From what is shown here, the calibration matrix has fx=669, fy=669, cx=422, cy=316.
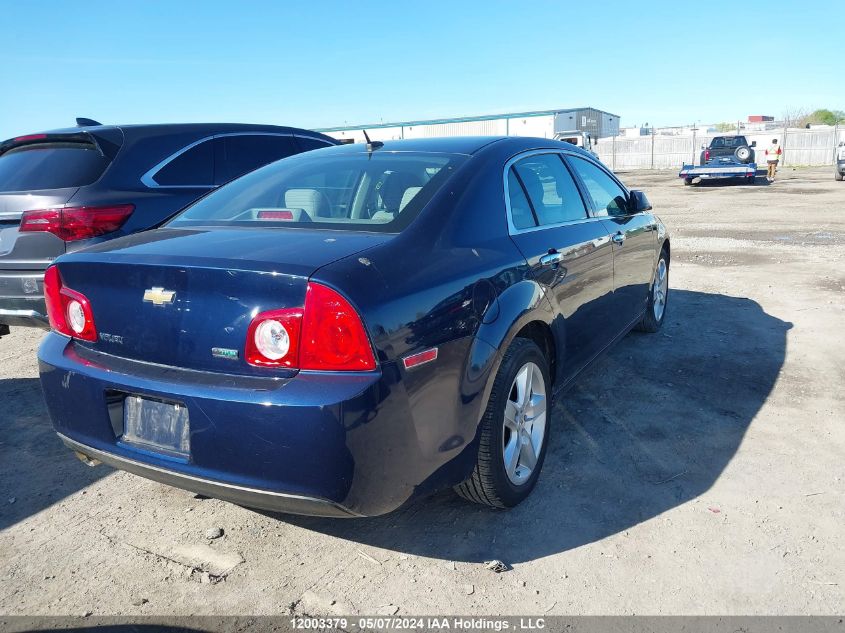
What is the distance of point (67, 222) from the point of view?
13.8 ft

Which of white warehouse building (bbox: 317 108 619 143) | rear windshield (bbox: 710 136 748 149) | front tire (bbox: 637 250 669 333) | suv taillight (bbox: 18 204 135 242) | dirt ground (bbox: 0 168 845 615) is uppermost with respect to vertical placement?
white warehouse building (bbox: 317 108 619 143)

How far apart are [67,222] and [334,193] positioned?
6.86ft

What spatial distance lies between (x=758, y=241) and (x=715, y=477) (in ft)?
28.2

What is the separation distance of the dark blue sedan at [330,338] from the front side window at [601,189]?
3.20 ft

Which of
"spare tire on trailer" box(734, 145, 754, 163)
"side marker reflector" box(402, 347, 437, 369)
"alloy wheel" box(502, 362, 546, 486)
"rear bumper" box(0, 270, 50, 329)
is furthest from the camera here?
"spare tire on trailer" box(734, 145, 754, 163)

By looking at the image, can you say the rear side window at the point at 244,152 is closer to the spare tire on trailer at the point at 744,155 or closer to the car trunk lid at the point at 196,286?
the car trunk lid at the point at 196,286

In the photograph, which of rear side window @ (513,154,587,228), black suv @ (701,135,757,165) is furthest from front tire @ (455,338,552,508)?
black suv @ (701,135,757,165)

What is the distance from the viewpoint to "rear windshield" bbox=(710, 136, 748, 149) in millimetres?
24500

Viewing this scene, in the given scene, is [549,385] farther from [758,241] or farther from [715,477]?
[758,241]

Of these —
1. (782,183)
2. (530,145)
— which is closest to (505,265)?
(530,145)

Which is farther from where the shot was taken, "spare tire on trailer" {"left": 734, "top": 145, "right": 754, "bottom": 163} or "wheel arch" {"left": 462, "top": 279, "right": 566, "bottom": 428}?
"spare tire on trailer" {"left": 734, "top": 145, "right": 754, "bottom": 163}

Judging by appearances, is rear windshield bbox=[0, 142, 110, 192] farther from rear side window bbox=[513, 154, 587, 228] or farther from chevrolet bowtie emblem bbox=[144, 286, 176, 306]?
rear side window bbox=[513, 154, 587, 228]

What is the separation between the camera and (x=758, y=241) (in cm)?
1063

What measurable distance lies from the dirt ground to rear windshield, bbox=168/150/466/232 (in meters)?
1.32
